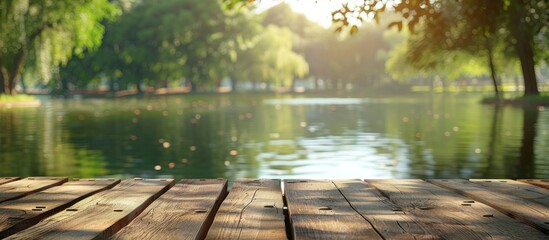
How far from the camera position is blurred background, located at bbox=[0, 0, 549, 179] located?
41.7 feet

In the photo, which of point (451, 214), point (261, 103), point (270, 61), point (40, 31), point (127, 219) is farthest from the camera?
point (270, 61)

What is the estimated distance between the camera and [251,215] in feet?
12.3

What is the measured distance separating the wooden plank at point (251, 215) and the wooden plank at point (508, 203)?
1.06 m

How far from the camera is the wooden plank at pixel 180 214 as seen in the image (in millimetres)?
3289

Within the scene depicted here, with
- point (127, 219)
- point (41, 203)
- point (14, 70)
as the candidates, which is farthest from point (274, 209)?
point (14, 70)

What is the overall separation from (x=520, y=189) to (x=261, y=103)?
47.4m

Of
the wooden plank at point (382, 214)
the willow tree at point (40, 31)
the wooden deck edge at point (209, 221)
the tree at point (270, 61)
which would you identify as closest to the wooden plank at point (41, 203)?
the wooden deck edge at point (209, 221)

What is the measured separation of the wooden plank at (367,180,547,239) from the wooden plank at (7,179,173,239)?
130 cm

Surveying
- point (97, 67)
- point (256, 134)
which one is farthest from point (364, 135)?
point (97, 67)

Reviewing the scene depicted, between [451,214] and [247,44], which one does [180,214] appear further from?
[247,44]

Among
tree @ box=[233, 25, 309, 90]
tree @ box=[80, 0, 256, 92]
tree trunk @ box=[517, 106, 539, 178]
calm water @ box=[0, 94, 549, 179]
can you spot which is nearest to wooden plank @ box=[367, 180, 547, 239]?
calm water @ box=[0, 94, 549, 179]

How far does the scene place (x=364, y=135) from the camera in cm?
2097

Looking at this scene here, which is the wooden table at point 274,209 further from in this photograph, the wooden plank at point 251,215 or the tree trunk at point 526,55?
the tree trunk at point 526,55

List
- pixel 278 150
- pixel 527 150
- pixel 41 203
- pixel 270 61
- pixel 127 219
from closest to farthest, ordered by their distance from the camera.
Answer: pixel 127 219, pixel 41 203, pixel 527 150, pixel 278 150, pixel 270 61
